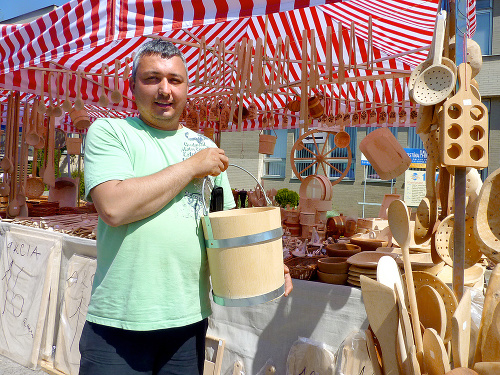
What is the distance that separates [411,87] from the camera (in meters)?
1.08

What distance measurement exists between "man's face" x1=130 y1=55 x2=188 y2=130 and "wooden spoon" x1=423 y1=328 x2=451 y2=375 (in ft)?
2.61

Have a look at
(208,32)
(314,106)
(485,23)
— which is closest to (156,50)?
(314,106)

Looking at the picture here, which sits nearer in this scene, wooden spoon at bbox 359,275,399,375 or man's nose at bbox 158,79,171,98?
wooden spoon at bbox 359,275,399,375

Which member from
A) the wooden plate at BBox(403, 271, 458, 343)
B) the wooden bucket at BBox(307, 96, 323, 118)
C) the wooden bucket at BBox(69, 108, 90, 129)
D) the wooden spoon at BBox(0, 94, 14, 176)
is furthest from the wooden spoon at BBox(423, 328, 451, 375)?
the wooden bucket at BBox(69, 108, 90, 129)

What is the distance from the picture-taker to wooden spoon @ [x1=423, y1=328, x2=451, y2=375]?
0.75 meters

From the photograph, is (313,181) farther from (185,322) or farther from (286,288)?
(185,322)

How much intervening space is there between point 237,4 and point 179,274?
1.25 m

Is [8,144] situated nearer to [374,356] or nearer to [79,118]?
[79,118]

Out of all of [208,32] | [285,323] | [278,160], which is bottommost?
[285,323]

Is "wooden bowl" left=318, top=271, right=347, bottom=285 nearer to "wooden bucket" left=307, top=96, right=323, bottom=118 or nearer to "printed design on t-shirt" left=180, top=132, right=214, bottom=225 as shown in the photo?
"printed design on t-shirt" left=180, top=132, right=214, bottom=225

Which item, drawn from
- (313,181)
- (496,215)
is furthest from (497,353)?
(313,181)

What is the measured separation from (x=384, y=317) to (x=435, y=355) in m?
0.11

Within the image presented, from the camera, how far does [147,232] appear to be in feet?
3.23

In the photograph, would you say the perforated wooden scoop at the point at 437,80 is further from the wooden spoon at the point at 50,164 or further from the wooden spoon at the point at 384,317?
the wooden spoon at the point at 50,164
